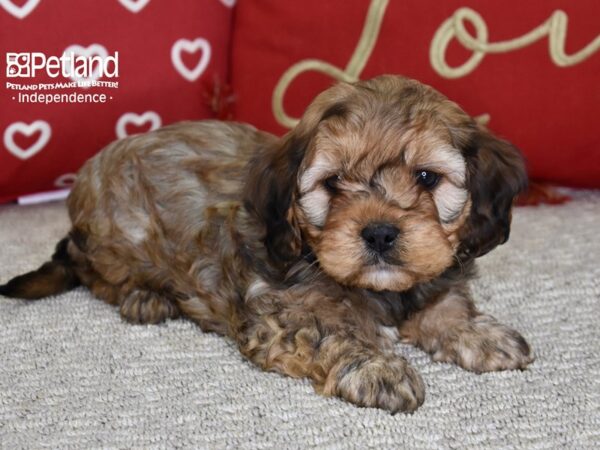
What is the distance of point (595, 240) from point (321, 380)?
4.65ft

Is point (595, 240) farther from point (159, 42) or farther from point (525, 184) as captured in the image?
point (159, 42)

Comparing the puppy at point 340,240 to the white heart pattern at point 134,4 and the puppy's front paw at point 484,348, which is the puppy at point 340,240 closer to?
the puppy's front paw at point 484,348

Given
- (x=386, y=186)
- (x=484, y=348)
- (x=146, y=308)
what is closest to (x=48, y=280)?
(x=146, y=308)

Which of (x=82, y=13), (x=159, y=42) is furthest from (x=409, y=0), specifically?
(x=82, y=13)

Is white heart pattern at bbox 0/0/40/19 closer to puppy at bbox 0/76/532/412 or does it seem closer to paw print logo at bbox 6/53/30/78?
paw print logo at bbox 6/53/30/78

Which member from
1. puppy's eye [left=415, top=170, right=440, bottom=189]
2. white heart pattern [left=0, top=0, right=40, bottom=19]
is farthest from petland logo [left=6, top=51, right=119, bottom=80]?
puppy's eye [left=415, top=170, right=440, bottom=189]

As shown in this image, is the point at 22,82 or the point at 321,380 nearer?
the point at 321,380

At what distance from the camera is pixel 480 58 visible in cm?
331

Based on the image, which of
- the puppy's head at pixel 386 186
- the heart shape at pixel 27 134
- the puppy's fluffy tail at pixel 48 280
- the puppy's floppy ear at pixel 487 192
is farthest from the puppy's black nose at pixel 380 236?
the heart shape at pixel 27 134

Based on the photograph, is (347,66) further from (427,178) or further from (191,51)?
(427,178)

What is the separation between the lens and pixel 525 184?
2311 mm

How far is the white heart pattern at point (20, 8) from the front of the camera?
320 cm

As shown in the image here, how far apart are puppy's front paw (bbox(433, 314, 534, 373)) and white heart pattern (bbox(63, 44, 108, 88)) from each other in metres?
1.72

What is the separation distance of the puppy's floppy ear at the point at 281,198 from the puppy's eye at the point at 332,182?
0.08 m
